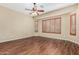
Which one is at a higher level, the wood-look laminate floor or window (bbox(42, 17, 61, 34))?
window (bbox(42, 17, 61, 34))

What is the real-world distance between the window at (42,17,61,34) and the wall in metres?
1.50

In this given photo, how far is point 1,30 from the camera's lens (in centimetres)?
512

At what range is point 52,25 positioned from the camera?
286 inches

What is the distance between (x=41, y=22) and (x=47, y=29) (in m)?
1.15

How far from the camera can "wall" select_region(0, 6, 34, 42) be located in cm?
527

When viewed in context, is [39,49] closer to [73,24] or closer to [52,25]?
[73,24]

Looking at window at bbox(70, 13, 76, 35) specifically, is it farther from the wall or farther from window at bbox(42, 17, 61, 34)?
the wall

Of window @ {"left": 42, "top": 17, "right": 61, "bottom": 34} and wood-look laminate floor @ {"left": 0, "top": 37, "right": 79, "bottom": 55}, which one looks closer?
wood-look laminate floor @ {"left": 0, "top": 37, "right": 79, "bottom": 55}

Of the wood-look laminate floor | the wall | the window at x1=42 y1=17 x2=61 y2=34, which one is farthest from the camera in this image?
the window at x1=42 y1=17 x2=61 y2=34

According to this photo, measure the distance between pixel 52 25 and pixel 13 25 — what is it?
3.29 meters

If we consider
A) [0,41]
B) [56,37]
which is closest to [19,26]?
[0,41]

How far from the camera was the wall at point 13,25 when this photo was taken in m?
5.27

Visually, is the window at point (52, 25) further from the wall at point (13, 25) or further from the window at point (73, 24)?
the wall at point (13, 25)

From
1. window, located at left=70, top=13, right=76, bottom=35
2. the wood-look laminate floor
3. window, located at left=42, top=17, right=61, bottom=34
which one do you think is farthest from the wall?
window, located at left=70, top=13, right=76, bottom=35
